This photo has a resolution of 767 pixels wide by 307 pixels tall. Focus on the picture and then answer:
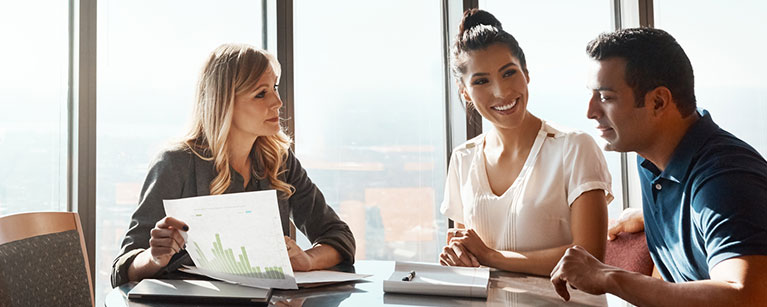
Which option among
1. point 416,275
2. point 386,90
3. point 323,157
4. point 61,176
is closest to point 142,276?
point 416,275

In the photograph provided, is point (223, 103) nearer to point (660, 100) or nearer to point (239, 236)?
point (239, 236)

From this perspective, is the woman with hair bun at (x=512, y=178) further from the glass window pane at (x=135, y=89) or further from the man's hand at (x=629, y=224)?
the glass window pane at (x=135, y=89)

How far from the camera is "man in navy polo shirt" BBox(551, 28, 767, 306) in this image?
1.11m

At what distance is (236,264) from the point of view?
1.32m

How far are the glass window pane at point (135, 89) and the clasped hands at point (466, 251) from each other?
1106 mm

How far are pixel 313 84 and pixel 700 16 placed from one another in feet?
7.38

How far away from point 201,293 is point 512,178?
1.08 meters

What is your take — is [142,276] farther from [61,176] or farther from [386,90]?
[386,90]

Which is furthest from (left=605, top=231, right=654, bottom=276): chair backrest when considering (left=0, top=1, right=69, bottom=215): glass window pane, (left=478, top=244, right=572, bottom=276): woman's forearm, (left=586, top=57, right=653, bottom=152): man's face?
(left=0, top=1, right=69, bottom=215): glass window pane

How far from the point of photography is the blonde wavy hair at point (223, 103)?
6.22 ft

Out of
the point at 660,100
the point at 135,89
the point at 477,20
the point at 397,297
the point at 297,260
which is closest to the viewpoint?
the point at 397,297

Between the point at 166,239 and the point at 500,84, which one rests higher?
the point at 500,84

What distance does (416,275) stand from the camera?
4.69ft

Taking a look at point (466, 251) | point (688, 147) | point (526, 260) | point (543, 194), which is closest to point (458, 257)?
point (466, 251)
